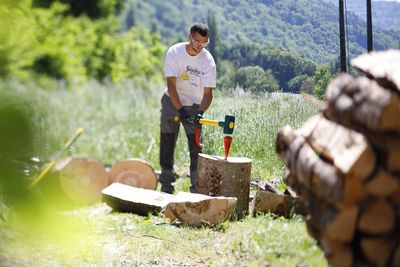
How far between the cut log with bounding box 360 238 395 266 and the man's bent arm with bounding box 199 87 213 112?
3280 mm

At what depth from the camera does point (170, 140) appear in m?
6.25

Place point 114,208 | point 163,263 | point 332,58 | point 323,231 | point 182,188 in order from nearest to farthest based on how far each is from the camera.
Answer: point 323,231 → point 163,263 → point 332,58 → point 114,208 → point 182,188

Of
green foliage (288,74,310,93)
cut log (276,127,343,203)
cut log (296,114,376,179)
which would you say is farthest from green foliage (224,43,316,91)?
cut log (296,114,376,179)

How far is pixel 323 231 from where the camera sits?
8.57 ft

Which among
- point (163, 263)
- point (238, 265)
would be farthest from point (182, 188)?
point (238, 265)

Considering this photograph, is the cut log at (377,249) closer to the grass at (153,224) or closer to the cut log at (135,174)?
the grass at (153,224)

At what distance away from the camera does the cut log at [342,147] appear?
7.75 feet

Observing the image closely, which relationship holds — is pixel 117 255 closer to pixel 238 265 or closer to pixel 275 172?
pixel 238 265

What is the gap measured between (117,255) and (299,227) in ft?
4.49

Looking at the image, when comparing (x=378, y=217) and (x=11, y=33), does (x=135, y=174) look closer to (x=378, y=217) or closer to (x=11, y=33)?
(x=378, y=217)

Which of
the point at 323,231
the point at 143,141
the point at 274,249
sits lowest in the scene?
the point at 143,141

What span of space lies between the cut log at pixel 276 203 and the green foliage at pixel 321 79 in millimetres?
1185

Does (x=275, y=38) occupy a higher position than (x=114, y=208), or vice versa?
(x=275, y=38)

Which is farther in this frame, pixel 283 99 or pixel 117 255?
pixel 283 99
